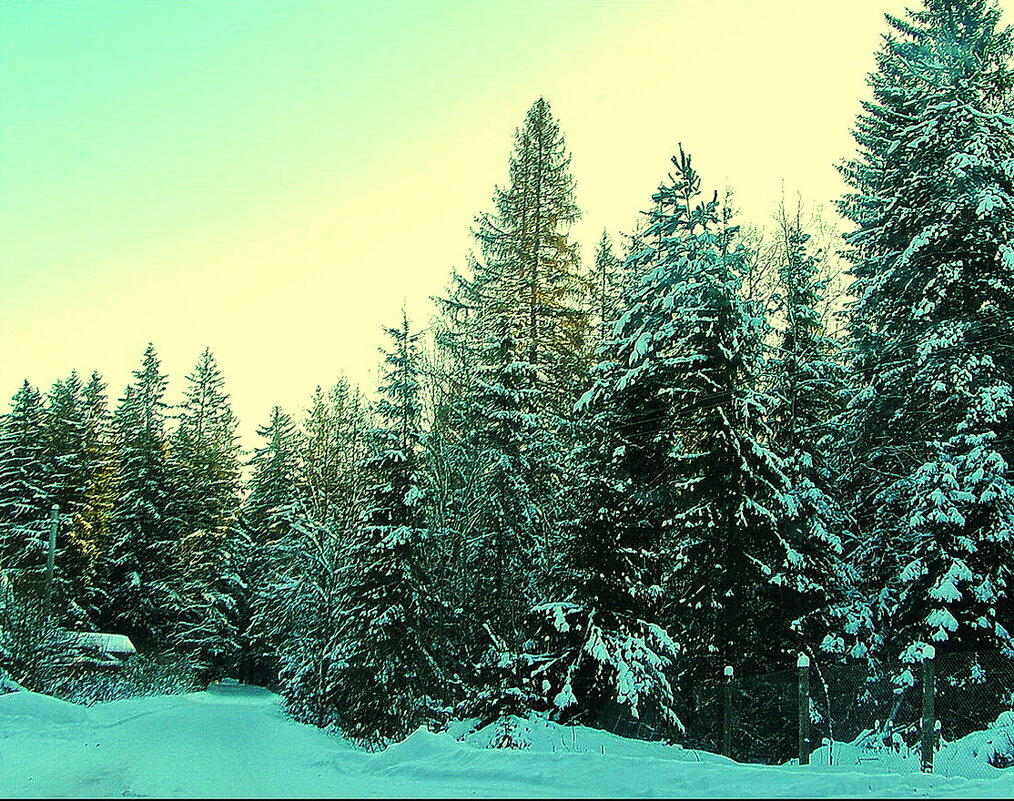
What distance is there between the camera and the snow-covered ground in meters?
8.22

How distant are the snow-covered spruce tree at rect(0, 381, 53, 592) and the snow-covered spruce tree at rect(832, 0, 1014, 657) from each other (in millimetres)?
37970

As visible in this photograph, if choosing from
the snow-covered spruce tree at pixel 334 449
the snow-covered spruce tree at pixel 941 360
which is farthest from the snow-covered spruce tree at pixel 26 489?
the snow-covered spruce tree at pixel 941 360

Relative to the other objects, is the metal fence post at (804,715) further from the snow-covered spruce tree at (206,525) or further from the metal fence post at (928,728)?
the snow-covered spruce tree at (206,525)

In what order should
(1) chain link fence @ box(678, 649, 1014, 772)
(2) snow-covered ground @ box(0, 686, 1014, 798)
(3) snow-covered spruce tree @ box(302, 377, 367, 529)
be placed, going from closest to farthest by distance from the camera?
(2) snow-covered ground @ box(0, 686, 1014, 798), (1) chain link fence @ box(678, 649, 1014, 772), (3) snow-covered spruce tree @ box(302, 377, 367, 529)

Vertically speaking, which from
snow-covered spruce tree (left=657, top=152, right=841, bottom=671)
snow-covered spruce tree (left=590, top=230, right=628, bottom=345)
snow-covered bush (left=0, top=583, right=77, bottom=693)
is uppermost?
snow-covered spruce tree (left=590, top=230, right=628, bottom=345)

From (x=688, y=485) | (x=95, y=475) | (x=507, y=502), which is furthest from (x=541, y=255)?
(x=95, y=475)

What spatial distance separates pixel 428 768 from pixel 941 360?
11.0 m

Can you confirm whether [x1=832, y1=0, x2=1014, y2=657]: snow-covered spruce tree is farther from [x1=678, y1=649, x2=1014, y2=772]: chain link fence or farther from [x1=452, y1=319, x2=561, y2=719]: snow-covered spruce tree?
[x1=452, y1=319, x2=561, y2=719]: snow-covered spruce tree

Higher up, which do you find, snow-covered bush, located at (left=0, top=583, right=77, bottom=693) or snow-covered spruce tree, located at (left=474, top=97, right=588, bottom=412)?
snow-covered spruce tree, located at (left=474, top=97, right=588, bottom=412)

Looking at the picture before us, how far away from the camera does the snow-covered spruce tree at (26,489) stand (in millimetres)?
42625

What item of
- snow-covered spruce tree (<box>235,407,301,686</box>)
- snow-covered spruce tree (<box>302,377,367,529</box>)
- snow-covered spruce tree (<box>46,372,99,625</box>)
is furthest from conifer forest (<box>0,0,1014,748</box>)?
snow-covered spruce tree (<box>235,407,301,686</box>)

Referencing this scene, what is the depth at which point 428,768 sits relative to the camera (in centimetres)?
1015

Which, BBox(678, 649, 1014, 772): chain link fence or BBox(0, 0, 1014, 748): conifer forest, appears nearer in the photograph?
BBox(678, 649, 1014, 772): chain link fence

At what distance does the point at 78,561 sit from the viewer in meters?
44.1
